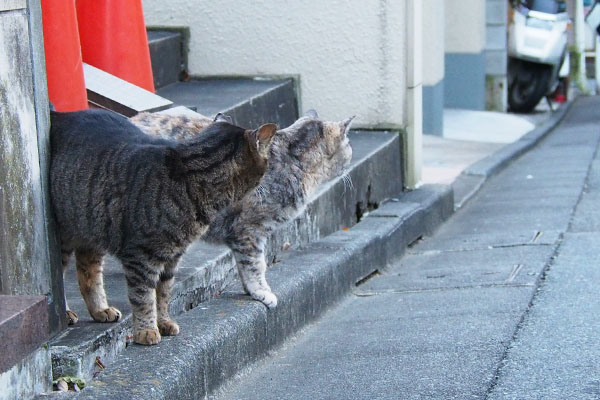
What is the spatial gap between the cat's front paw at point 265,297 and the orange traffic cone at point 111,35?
1.97 m

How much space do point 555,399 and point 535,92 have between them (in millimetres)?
14825

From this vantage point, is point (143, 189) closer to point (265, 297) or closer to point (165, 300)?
point (165, 300)

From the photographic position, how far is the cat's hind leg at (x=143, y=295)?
11.1 ft

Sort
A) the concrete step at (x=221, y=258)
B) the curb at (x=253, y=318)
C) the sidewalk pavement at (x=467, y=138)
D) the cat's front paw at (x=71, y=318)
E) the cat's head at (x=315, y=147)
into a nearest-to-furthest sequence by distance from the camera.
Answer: the curb at (x=253, y=318) → the concrete step at (x=221, y=258) → the cat's front paw at (x=71, y=318) → the cat's head at (x=315, y=147) → the sidewalk pavement at (x=467, y=138)

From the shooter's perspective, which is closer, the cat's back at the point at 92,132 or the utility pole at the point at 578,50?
the cat's back at the point at 92,132

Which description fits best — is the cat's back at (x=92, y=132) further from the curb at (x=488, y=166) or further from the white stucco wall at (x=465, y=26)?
the white stucco wall at (x=465, y=26)

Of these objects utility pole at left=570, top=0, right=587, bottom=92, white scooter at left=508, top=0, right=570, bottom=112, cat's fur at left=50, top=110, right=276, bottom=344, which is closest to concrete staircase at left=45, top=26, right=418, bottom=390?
cat's fur at left=50, top=110, right=276, bottom=344

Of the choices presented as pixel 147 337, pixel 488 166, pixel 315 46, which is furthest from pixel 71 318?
pixel 488 166

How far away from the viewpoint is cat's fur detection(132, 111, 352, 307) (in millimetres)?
4371

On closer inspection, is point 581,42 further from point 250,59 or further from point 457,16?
point 250,59

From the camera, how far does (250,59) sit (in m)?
7.68

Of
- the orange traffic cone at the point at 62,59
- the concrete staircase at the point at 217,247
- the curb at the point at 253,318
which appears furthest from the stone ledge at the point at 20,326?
the orange traffic cone at the point at 62,59

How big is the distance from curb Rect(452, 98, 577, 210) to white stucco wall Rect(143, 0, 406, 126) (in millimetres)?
1614

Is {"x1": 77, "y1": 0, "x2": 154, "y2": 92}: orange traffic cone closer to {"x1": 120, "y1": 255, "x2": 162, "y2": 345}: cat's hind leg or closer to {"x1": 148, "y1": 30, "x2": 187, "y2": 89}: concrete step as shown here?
{"x1": 148, "y1": 30, "x2": 187, "y2": 89}: concrete step
